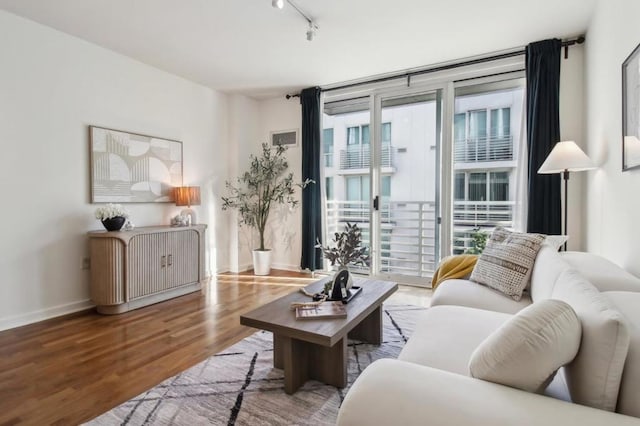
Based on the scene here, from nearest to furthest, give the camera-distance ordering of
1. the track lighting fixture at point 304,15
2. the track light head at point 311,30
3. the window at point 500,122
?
the track lighting fixture at point 304,15 → the track light head at point 311,30 → the window at point 500,122

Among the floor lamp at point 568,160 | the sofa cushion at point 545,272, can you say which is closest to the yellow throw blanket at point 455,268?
the sofa cushion at point 545,272

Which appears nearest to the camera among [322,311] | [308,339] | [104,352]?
[308,339]

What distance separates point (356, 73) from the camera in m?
4.23

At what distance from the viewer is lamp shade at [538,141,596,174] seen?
8.83 ft

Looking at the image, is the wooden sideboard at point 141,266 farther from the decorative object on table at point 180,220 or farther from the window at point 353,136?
the window at point 353,136

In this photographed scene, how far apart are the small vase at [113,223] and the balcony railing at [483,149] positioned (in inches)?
146

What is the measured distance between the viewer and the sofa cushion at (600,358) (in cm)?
85

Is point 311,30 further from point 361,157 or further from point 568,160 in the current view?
point 568,160

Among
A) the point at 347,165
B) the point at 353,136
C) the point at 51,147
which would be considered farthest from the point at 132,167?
the point at 353,136

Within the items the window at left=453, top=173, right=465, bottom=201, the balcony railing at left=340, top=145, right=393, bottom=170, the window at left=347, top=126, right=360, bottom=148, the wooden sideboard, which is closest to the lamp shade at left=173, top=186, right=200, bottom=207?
the wooden sideboard

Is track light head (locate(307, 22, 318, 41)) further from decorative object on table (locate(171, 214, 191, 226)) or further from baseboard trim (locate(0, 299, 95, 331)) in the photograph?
baseboard trim (locate(0, 299, 95, 331))

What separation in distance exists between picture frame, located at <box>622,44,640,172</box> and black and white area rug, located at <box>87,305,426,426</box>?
186cm

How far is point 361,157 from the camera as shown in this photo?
4629mm

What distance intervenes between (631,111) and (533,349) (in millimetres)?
1824
